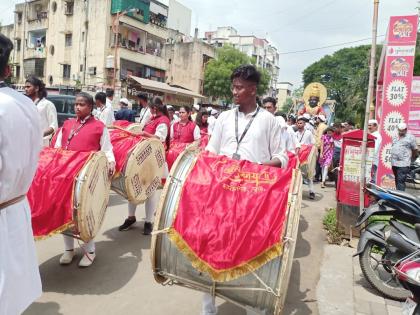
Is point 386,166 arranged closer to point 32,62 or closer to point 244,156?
point 244,156

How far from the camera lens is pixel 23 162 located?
6.42 feet

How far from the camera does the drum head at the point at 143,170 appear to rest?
466cm

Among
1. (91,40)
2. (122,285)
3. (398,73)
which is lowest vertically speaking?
(122,285)

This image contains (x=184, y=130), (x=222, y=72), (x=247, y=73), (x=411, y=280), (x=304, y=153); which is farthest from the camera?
(x=222, y=72)

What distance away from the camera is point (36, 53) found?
36.3 metres

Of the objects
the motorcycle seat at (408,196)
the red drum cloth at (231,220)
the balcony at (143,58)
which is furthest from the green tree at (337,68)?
the red drum cloth at (231,220)

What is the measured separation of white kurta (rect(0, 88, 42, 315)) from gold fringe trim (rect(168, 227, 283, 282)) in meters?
0.87

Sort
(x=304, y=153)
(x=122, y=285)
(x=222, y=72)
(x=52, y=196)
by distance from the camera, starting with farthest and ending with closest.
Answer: (x=222, y=72)
(x=304, y=153)
(x=122, y=285)
(x=52, y=196)

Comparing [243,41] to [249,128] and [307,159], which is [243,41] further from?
[249,128]

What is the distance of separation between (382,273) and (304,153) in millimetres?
4286

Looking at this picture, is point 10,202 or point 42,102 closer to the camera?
point 10,202

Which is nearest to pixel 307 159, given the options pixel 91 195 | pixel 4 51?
pixel 91 195

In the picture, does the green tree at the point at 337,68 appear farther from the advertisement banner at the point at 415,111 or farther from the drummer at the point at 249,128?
the drummer at the point at 249,128

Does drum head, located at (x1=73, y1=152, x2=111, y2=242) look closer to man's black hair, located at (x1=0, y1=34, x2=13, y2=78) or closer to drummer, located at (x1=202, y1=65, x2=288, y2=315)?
drummer, located at (x1=202, y1=65, x2=288, y2=315)
